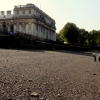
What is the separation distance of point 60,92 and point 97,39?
392 ft

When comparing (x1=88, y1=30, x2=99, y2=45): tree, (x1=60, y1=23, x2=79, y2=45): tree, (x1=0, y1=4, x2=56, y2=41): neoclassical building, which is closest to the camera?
(x1=0, y1=4, x2=56, y2=41): neoclassical building

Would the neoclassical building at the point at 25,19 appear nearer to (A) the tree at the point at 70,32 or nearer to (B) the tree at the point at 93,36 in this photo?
(A) the tree at the point at 70,32

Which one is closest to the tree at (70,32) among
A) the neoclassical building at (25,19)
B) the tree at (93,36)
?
the neoclassical building at (25,19)

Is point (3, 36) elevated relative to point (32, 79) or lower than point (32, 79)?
elevated

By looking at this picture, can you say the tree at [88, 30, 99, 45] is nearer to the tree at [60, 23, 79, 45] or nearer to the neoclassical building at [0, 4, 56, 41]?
the tree at [60, 23, 79, 45]

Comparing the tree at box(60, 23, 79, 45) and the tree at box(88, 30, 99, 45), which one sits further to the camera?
the tree at box(88, 30, 99, 45)

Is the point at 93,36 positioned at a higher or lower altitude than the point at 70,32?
lower

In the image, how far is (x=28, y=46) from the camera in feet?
147

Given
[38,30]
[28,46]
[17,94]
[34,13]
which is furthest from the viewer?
[38,30]

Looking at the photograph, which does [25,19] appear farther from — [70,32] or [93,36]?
[93,36]

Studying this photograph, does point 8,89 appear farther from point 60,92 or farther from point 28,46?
point 28,46

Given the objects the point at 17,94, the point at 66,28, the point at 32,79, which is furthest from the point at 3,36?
the point at 66,28

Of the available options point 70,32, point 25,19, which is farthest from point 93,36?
point 25,19

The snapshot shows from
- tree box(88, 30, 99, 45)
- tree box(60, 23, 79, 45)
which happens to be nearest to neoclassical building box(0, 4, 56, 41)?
tree box(60, 23, 79, 45)
